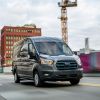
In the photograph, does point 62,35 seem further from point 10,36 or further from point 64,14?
point 10,36

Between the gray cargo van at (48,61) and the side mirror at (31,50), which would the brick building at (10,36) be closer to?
the gray cargo van at (48,61)

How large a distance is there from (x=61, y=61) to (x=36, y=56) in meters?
1.28

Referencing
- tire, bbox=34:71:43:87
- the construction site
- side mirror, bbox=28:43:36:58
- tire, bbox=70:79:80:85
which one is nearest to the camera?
tire, bbox=34:71:43:87

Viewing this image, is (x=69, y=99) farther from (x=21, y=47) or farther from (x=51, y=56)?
(x=21, y=47)

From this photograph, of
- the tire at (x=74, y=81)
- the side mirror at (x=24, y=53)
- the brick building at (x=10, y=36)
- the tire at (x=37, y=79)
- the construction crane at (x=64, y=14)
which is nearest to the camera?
the tire at (x=37, y=79)

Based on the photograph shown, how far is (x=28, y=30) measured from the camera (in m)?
172

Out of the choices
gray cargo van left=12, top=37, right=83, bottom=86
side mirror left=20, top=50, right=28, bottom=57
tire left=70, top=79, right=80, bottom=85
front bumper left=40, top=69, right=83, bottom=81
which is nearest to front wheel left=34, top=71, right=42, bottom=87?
gray cargo van left=12, top=37, right=83, bottom=86

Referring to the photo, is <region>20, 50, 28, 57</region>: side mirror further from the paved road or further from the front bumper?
the paved road

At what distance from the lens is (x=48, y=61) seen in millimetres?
17625

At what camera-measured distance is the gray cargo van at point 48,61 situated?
690 inches

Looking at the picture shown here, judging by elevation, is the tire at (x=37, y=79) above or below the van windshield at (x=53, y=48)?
below

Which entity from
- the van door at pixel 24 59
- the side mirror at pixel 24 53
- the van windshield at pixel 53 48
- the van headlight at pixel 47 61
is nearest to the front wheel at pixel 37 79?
the van headlight at pixel 47 61

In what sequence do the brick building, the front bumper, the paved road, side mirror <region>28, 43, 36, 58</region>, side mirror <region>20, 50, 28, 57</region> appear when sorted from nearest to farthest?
the paved road, the front bumper, side mirror <region>28, 43, 36, 58</region>, side mirror <region>20, 50, 28, 57</region>, the brick building

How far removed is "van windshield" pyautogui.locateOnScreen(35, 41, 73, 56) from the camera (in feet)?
60.2
